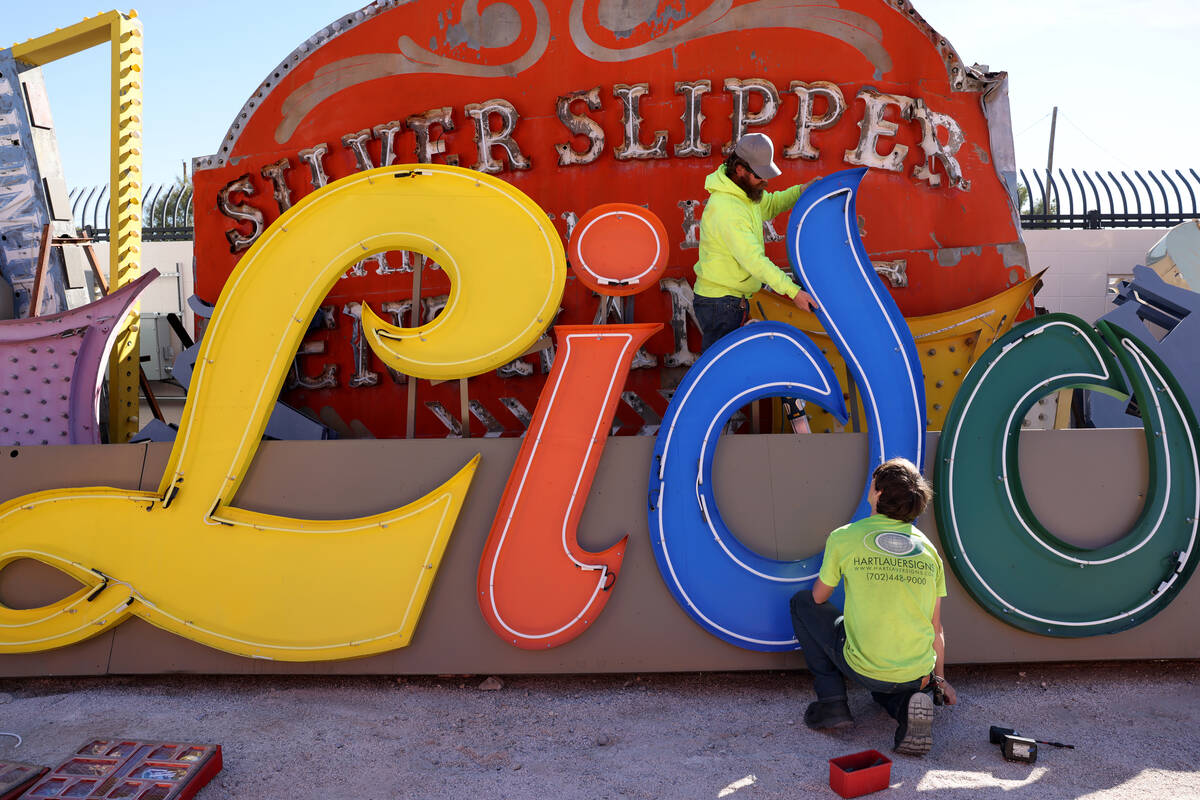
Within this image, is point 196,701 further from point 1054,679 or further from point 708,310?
point 1054,679

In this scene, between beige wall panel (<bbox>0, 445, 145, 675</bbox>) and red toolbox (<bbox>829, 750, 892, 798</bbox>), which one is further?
beige wall panel (<bbox>0, 445, 145, 675</bbox>)

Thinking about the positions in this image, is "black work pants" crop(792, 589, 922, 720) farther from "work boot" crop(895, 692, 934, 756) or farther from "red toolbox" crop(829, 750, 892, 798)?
"red toolbox" crop(829, 750, 892, 798)

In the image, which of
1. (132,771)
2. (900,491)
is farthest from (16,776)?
(900,491)

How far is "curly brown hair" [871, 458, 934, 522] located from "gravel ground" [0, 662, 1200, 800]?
104 centimetres

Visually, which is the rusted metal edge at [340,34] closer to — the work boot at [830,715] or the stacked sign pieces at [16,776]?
the work boot at [830,715]

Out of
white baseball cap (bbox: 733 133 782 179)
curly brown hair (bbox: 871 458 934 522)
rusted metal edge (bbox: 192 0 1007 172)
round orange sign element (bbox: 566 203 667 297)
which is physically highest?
rusted metal edge (bbox: 192 0 1007 172)

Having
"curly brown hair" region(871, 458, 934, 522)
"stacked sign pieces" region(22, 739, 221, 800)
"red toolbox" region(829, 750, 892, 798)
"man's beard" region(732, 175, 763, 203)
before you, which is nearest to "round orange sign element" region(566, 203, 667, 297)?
"man's beard" region(732, 175, 763, 203)

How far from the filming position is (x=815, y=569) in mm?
4531

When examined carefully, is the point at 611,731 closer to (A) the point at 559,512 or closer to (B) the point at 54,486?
(A) the point at 559,512

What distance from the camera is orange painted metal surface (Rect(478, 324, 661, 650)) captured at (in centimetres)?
453

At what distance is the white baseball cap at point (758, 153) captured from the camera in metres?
4.63

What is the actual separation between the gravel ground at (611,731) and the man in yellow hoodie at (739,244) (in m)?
1.66

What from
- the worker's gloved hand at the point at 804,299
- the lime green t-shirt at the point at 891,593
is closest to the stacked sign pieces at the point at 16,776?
the lime green t-shirt at the point at 891,593

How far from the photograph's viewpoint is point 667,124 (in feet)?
19.1
